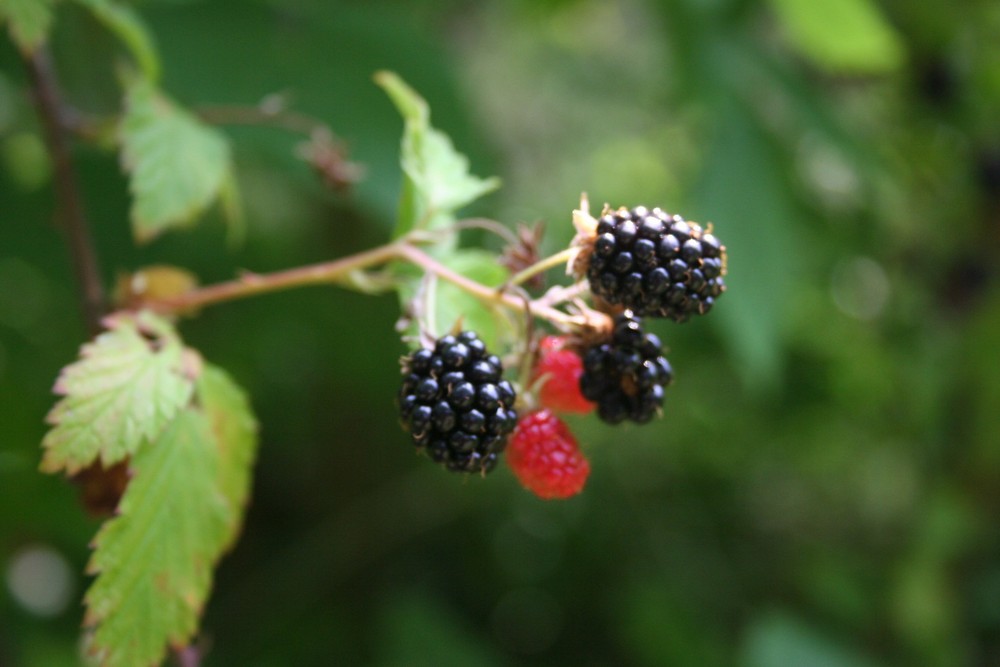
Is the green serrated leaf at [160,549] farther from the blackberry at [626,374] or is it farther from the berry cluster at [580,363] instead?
the blackberry at [626,374]

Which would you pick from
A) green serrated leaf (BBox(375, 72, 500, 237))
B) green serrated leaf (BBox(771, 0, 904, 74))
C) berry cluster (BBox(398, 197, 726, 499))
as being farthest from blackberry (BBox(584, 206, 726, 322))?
green serrated leaf (BBox(771, 0, 904, 74))

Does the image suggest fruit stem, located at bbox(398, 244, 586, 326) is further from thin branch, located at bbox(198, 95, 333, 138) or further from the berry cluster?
thin branch, located at bbox(198, 95, 333, 138)

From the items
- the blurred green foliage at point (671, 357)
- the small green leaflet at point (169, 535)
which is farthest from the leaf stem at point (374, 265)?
the blurred green foliage at point (671, 357)

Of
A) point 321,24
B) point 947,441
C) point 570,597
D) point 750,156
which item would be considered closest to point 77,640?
point 570,597

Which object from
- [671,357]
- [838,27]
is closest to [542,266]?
[838,27]

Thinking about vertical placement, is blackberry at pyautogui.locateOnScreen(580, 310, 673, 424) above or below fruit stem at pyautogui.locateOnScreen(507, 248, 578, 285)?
below

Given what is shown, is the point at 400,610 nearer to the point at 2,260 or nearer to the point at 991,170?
the point at 2,260

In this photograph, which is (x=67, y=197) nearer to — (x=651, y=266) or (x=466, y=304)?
(x=466, y=304)
